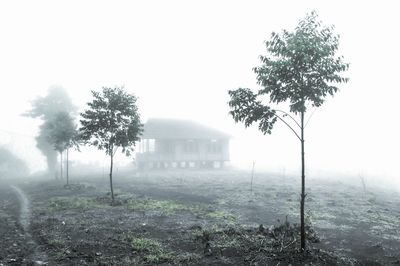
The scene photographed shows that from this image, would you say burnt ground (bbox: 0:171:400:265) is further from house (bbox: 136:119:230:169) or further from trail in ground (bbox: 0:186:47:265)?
house (bbox: 136:119:230:169)

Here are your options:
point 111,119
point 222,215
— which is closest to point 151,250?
point 222,215

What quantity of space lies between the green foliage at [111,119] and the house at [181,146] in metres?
27.0

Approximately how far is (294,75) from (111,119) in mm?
13432

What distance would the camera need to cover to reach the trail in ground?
10402 millimetres

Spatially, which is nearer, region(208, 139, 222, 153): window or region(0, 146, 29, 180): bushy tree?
region(0, 146, 29, 180): bushy tree

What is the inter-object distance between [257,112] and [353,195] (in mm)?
19468

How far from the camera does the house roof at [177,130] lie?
49819mm

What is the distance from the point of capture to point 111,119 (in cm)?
2156

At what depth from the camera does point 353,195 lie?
27.1 m

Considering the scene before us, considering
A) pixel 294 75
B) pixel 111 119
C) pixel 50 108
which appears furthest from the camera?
pixel 50 108

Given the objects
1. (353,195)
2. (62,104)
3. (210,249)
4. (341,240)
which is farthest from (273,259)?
(62,104)

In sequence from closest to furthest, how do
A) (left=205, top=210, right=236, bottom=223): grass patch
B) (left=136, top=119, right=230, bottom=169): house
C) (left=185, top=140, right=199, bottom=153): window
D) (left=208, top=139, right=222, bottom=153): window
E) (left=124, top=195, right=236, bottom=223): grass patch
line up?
(left=205, top=210, right=236, bottom=223): grass patch, (left=124, top=195, right=236, bottom=223): grass patch, (left=136, top=119, right=230, bottom=169): house, (left=185, top=140, right=199, bottom=153): window, (left=208, top=139, right=222, bottom=153): window

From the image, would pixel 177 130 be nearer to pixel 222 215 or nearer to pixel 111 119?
pixel 111 119

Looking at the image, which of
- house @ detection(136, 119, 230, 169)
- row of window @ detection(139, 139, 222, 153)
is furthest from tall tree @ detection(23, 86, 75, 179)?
row of window @ detection(139, 139, 222, 153)
